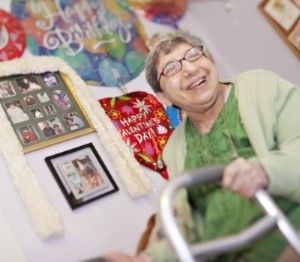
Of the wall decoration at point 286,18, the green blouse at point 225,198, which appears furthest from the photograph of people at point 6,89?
the wall decoration at point 286,18

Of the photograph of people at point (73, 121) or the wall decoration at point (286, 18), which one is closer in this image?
the photograph of people at point (73, 121)

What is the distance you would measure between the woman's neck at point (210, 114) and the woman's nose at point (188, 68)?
0.38 ft

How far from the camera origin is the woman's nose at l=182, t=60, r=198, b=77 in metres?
1.55

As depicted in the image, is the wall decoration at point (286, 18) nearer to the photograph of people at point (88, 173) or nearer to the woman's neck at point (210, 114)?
the woman's neck at point (210, 114)

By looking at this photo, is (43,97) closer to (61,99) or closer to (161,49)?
(61,99)

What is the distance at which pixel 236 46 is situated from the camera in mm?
2811

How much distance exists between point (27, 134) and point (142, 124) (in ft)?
1.85

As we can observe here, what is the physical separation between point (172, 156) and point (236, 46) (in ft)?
4.55

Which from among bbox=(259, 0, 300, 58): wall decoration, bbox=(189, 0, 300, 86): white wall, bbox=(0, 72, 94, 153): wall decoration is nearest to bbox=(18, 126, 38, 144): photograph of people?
bbox=(0, 72, 94, 153): wall decoration

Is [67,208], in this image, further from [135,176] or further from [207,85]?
[207,85]

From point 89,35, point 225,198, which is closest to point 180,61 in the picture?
point 225,198

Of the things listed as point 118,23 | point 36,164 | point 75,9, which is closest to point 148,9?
point 118,23

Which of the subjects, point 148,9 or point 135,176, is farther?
point 148,9

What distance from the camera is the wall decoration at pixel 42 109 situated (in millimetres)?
2082
